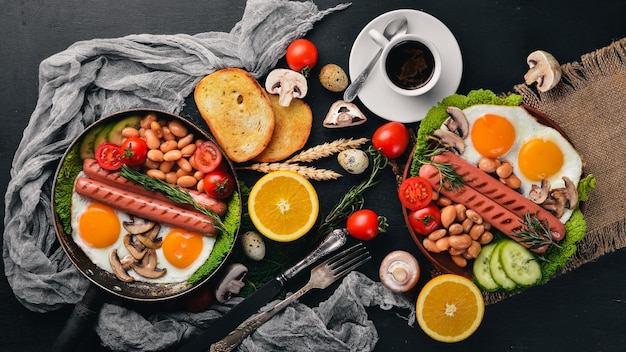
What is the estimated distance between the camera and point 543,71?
162 inches

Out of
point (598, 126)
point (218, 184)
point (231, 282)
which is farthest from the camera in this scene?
point (598, 126)

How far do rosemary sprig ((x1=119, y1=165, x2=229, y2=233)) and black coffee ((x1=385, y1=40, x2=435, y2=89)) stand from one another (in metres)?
1.47

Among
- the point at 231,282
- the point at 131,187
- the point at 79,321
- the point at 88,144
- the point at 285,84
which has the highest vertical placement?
the point at 285,84

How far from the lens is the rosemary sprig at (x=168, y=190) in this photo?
385 centimetres

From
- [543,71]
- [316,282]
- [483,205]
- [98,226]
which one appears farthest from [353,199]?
[98,226]

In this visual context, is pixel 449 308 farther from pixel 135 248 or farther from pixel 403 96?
pixel 135 248

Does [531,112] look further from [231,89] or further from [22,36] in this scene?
[22,36]

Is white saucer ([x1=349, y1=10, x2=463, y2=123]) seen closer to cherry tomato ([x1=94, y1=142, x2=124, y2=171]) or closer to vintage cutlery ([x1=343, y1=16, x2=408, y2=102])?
vintage cutlery ([x1=343, y1=16, x2=408, y2=102])

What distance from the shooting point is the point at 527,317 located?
426cm

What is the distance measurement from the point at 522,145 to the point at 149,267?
2.61 metres

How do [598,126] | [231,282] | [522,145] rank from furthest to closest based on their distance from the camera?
[598,126], [231,282], [522,145]

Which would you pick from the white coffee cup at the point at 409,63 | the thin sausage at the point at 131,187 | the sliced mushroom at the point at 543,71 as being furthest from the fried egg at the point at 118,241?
the sliced mushroom at the point at 543,71

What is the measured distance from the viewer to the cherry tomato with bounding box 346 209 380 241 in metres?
4.04

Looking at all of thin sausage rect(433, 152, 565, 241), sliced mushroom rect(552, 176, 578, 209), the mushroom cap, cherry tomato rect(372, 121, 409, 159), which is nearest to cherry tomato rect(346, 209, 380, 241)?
the mushroom cap
